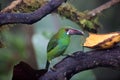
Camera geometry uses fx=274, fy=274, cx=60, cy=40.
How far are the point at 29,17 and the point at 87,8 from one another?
96 cm

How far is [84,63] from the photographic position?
100 centimetres

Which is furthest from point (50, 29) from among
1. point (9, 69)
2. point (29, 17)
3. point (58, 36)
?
point (29, 17)

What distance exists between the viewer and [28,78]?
103 centimetres

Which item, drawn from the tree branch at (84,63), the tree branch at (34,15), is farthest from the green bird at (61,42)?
the tree branch at (34,15)

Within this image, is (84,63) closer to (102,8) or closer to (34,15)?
(34,15)

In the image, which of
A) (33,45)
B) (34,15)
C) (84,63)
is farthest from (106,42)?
(33,45)

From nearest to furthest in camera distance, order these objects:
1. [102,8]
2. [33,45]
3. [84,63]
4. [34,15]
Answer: [34,15], [84,63], [33,45], [102,8]

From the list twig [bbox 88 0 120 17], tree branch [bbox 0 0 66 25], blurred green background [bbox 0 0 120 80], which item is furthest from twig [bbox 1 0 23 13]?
tree branch [bbox 0 0 66 25]

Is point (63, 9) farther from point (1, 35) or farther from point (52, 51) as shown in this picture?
point (52, 51)

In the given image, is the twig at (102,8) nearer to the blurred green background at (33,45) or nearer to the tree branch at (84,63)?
the blurred green background at (33,45)

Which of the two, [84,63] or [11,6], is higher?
[84,63]

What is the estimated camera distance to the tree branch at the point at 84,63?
3.25ft

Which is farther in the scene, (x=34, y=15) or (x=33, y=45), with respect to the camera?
(x=33, y=45)

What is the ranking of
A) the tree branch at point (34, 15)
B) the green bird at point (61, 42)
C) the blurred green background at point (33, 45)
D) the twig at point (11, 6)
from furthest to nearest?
the twig at point (11, 6) < the blurred green background at point (33, 45) < the green bird at point (61, 42) < the tree branch at point (34, 15)
